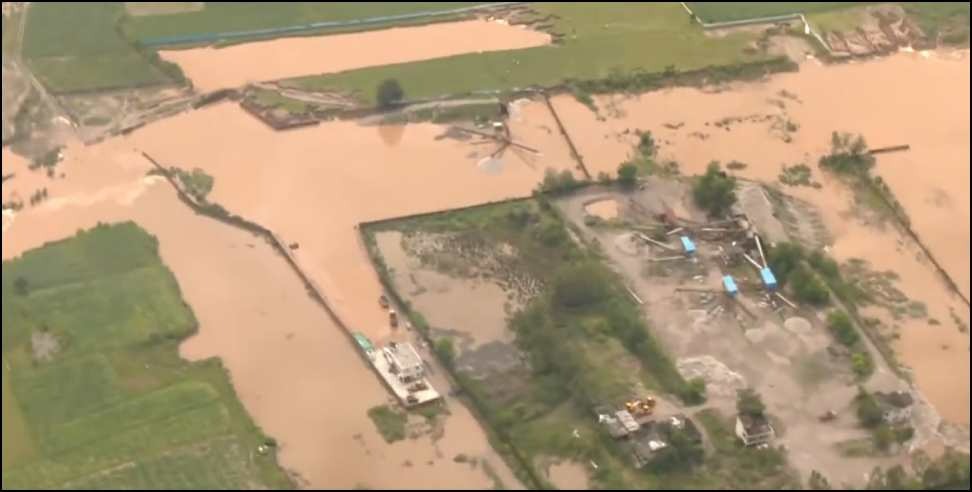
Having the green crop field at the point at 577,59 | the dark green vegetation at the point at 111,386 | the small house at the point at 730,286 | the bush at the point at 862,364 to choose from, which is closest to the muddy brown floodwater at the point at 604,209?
the small house at the point at 730,286

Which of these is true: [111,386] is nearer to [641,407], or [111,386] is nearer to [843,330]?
[641,407]

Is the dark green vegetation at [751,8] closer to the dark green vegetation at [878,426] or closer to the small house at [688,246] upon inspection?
the small house at [688,246]

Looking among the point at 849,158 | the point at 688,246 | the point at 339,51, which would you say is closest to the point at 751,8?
the point at 849,158

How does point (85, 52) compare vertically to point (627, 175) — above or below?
above

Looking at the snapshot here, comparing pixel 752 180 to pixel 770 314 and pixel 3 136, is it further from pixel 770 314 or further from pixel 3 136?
pixel 3 136

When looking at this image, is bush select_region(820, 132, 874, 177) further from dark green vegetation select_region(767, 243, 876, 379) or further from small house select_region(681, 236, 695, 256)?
small house select_region(681, 236, 695, 256)
